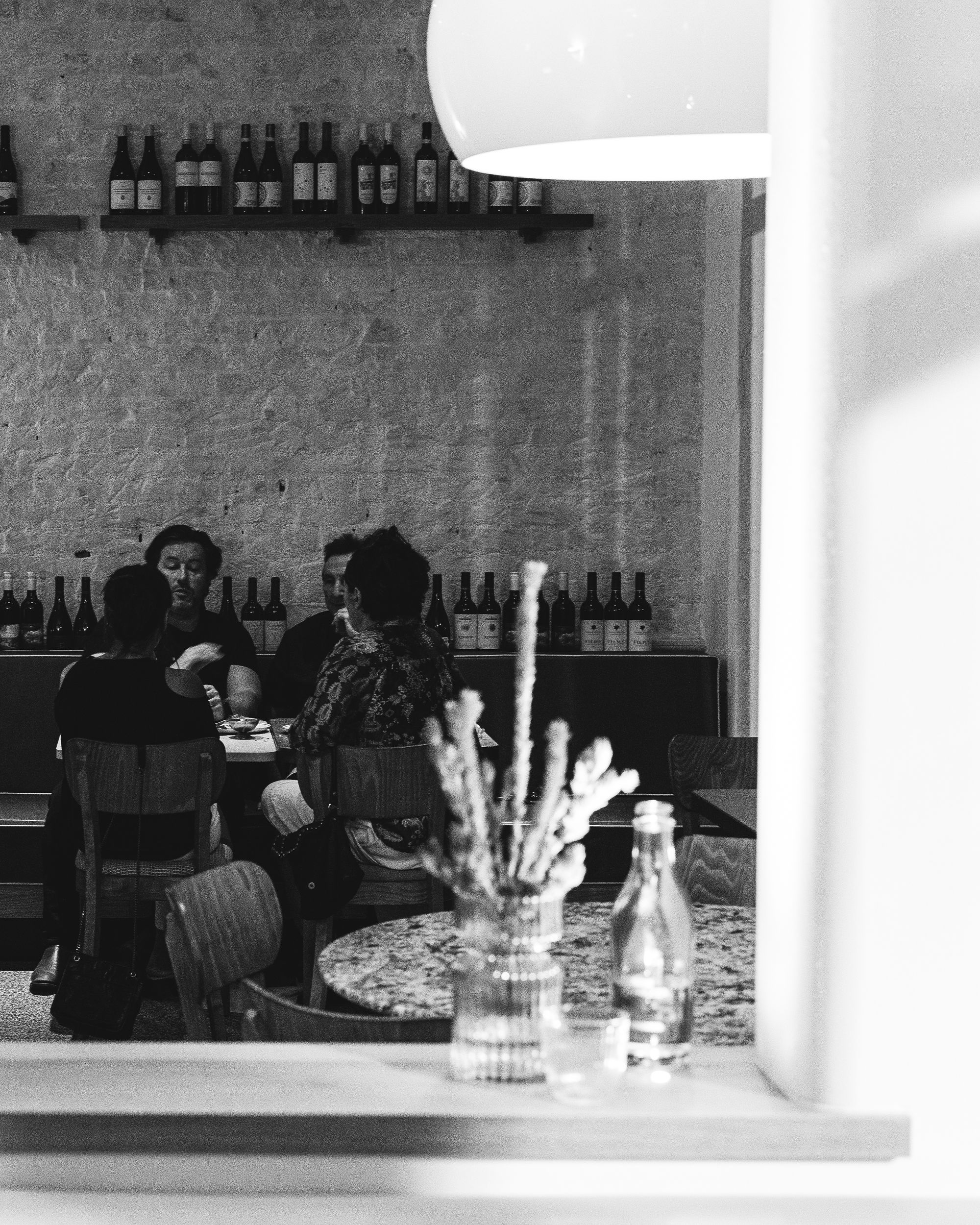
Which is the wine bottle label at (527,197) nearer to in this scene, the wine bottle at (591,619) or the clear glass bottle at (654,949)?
the wine bottle at (591,619)

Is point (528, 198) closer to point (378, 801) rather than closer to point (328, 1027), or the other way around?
point (378, 801)

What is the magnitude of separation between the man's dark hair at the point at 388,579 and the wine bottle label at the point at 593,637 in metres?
2.29

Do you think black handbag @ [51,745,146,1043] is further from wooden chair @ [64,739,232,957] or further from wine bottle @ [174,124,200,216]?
wine bottle @ [174,124,200,216]

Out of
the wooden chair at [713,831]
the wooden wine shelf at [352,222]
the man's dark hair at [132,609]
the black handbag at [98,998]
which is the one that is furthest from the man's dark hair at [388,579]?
the wooden wine shelf at [352,222]

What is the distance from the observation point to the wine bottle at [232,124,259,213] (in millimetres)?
5898

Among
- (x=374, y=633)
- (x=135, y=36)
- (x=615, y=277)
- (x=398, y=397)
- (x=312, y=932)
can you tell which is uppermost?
(x=135, y=36)

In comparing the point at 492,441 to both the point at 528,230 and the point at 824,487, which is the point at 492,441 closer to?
the point at 528,230

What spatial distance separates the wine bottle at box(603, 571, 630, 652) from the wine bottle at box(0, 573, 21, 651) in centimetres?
226

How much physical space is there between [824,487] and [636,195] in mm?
4971

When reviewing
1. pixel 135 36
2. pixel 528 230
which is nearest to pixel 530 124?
pixel 528 230

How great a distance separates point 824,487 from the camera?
1.30 metres

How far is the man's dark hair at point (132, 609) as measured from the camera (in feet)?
12.4

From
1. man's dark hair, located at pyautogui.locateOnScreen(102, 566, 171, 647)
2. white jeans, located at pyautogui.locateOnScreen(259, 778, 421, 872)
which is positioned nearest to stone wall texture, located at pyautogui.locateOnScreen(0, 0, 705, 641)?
white jeans, located at pyautogui.locateOnScreen(259, 778, 421, 872)

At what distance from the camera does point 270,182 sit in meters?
5.88
